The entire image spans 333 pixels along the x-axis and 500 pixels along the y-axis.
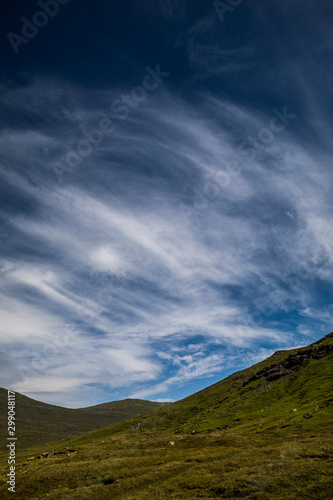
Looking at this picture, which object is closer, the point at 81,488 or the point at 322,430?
the point at 81,488

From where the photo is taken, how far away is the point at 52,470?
200ft

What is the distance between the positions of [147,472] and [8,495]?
29346mm

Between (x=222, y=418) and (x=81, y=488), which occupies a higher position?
(x=81, y=488)

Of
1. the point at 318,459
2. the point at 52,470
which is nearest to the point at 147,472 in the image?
the point at 52,470

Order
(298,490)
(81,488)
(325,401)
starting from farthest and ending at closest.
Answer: (325,401) < (81,488) < (298,490)

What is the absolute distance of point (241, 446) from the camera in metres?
62.8

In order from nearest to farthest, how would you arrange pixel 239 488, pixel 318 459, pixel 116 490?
pixel 239 488
pixel 318 459
pixel 116 490

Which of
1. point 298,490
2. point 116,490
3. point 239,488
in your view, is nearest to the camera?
point 298,490

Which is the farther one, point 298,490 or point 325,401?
point 325,401

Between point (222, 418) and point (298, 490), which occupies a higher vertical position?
point (298, 490)

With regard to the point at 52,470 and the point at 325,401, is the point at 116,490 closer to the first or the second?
the point at 52,470

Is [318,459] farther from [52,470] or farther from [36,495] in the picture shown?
[52,470]

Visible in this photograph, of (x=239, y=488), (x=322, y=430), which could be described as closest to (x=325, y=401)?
(x=322, y=430)

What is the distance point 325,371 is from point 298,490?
15715 cm
